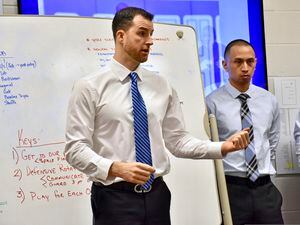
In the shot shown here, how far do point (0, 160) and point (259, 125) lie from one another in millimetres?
1435

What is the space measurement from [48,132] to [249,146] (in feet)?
3.67

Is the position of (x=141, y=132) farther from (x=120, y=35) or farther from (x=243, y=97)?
(x=243, y=97)

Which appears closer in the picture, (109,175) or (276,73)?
(109,175)

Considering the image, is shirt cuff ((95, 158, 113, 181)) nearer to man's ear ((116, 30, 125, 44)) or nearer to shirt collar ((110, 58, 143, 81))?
shirt collar ((110, 58, 143, 81))

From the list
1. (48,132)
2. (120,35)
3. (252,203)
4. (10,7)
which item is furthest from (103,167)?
(10,7)

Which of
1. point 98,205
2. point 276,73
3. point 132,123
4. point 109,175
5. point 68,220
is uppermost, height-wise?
point 276,73

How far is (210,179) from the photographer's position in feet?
8.36

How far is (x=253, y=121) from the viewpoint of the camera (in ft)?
9.04

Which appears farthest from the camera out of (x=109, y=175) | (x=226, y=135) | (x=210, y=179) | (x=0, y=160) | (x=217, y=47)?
(x=217, y=47)

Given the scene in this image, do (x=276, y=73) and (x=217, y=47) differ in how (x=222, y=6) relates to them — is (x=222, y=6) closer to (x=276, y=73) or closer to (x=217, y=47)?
(x=217, y=47)

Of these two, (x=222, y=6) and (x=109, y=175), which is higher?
(x=222, y=6)

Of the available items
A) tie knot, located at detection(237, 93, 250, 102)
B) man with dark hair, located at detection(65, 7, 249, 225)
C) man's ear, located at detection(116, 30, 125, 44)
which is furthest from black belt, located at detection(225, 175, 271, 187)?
man's ear, located at detection(116, 30, 125, 44)

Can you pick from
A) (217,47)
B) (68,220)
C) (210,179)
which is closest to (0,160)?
(68,220)

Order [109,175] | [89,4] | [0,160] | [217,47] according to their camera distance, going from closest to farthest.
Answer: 1. [109,175]
2. [0,160]
3. [89,4]
4. [217,47]
